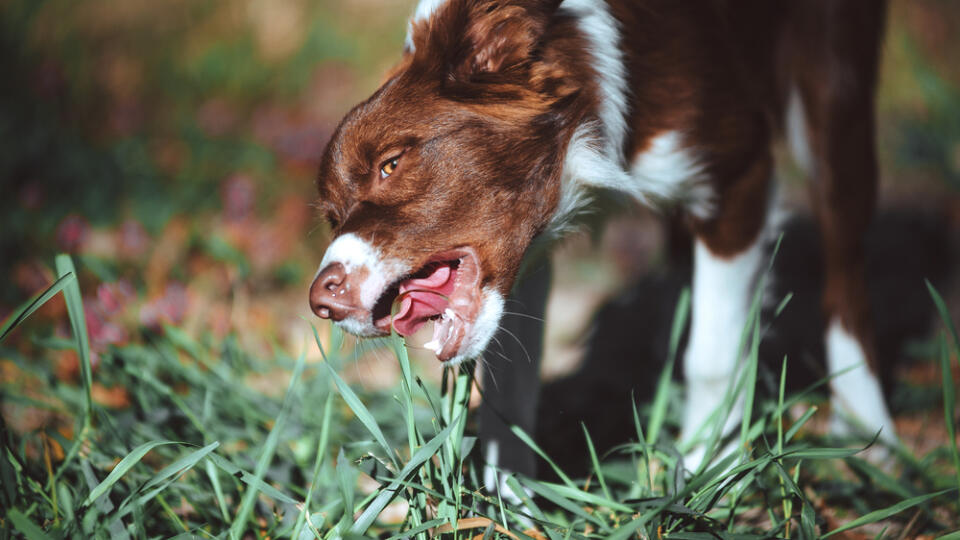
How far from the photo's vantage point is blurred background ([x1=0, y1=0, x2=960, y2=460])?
2.90 metres

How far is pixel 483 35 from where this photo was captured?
168cm

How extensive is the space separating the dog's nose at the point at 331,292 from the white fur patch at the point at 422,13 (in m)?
0.62

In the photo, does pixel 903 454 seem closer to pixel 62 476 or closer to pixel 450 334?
pixel 450 334

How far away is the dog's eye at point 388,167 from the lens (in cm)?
159

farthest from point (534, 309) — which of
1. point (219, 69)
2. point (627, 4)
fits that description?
point (219, 69)

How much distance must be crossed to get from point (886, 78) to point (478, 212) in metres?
4.97

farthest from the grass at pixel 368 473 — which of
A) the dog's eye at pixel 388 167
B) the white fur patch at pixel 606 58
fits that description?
the white fur patch at pixel 606 58

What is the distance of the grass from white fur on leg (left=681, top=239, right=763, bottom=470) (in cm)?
15

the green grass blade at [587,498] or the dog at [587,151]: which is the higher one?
the dog at [587,151]

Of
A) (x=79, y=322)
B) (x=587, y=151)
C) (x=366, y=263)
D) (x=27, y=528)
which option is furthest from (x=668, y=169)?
(x=27, y=528)

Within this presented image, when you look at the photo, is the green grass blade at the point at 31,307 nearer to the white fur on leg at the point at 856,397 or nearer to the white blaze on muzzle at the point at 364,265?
the white blaze on muzzle at the point at 364,265

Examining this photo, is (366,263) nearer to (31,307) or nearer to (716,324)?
(31,307)

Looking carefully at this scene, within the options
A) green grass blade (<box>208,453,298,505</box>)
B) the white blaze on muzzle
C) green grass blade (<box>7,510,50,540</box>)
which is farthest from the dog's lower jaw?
green grass blade (<box>7,510,50,540</box>)

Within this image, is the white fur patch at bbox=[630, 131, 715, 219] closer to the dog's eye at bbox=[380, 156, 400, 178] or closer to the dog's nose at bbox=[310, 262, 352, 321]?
the dog's eye at bbox=[380, 156, 400, 178]
